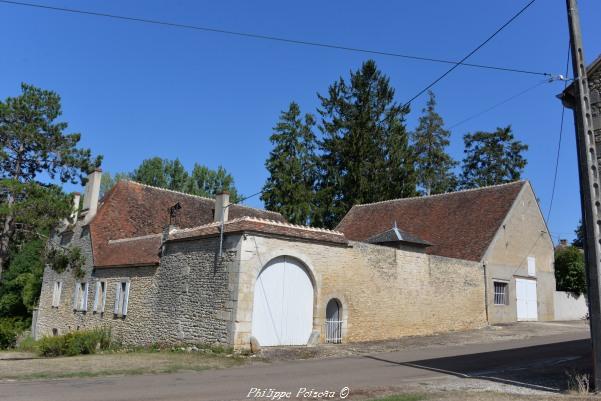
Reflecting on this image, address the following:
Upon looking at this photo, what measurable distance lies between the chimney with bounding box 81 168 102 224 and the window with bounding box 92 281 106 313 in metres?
4.31

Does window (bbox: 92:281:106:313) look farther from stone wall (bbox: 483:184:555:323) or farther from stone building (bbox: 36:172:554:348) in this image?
stone wall (bbox: 483:184:555:323)

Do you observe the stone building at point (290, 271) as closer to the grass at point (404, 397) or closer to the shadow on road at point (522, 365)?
the shadow on road at point (522, 365)

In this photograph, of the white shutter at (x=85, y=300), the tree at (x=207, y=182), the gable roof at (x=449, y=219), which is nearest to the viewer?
the white shutter at (x=85, y=300)

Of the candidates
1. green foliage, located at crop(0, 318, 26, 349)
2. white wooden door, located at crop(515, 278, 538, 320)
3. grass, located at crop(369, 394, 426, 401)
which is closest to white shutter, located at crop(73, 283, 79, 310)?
green foliage, located at crop(0, 318, 26, 349)

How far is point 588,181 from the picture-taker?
8.58m

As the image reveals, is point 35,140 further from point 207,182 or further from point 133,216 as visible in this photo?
point 207,182

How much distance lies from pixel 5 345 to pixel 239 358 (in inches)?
865

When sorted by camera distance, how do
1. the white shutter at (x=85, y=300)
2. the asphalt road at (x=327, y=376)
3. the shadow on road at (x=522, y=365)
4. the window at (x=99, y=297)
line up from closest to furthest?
the asphalt road at (x=327, y=376) < the shadow on road at (x=522, y=365) < the window at (x=99, y=297) < the white shutter at (x=85, y=300)

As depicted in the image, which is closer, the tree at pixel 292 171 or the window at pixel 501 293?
the window at pixel 501 293

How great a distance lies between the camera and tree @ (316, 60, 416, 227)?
126ft

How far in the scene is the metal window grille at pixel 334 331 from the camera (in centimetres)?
1633

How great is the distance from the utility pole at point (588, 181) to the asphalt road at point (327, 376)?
1581 millimetres

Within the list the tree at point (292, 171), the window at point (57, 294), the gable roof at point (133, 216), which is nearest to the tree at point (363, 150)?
the tree at point (292, 171)

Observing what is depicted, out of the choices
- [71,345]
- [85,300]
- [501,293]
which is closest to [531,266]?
[501,293]
